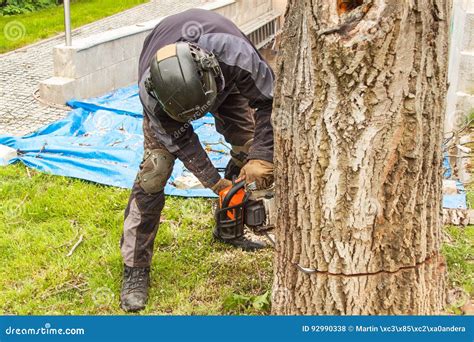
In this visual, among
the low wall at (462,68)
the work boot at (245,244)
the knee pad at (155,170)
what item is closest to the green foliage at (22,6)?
the low wall at (462,68)

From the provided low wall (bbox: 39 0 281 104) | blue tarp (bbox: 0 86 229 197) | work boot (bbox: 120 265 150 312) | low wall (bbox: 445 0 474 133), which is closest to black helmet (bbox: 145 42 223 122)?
work boot (bbox: 120 265 150 312)

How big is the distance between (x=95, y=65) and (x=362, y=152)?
560 cm

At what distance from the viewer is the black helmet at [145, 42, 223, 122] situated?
3193mm

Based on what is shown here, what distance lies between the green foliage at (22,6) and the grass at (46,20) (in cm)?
20

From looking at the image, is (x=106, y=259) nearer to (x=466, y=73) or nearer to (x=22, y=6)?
(x=466, y=73)

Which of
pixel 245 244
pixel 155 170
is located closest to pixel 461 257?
pixel 245 244

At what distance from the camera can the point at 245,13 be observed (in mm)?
10820

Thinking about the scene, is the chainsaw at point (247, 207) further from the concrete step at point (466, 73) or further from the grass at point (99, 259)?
the concrete step at point (466, 73)

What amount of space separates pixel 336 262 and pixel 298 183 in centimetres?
37

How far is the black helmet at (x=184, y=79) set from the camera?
3193mm

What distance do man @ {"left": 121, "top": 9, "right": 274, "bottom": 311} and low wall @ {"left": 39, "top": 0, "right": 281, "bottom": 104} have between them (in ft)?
11.8

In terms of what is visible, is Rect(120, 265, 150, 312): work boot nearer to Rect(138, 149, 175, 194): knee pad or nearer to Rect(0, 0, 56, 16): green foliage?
Rect(138, 149, 175, 194): knee pad

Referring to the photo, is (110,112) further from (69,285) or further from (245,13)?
(245,13)

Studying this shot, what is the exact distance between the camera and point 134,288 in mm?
3807
